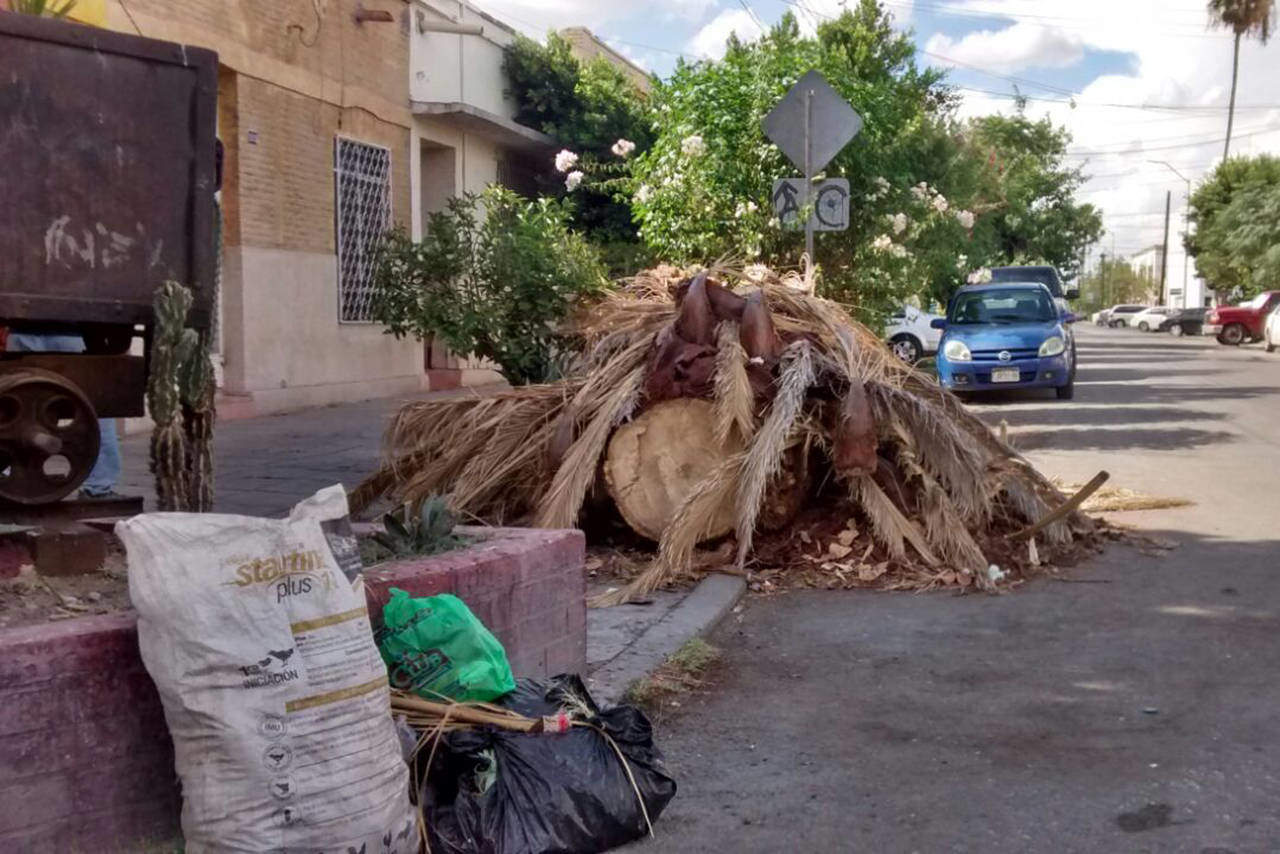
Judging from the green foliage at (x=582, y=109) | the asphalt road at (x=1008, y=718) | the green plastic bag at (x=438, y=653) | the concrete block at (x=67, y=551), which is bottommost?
the asphalt road at (x=1008, y=718)

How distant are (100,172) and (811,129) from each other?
6.76 meters

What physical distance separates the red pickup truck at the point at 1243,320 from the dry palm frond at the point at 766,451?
35.6 m

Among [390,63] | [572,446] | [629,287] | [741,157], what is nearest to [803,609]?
[572,446]

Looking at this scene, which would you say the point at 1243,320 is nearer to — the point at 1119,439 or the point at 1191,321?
the point at 1191,321

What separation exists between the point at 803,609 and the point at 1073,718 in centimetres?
196

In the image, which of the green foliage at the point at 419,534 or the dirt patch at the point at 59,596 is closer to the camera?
the dirt patch at the point at 59,596

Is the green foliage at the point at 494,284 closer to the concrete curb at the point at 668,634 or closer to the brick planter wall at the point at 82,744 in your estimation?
the concrete curb at the point at 668,634

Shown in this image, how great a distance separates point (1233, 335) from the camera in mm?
40656

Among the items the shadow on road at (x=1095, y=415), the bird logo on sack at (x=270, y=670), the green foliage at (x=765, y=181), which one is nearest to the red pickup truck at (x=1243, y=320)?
the shadow on road at (x=1095, y=415)

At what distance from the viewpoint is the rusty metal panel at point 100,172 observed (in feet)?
11.8

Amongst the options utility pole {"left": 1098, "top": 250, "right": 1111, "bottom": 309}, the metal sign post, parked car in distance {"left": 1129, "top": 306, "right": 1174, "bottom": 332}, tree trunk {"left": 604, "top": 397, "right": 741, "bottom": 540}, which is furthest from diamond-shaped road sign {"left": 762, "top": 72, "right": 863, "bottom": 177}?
utility pole {"left": 1098, "top": 250, "right": 1111, "bottom": 309}

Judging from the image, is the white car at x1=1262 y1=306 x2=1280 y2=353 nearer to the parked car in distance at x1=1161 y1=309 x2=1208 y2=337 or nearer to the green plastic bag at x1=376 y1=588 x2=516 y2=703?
the parked car in distance at x1=1161 y1=309 x2=1208 y2=337

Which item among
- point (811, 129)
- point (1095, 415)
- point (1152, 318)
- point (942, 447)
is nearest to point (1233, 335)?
point (1095, 415)

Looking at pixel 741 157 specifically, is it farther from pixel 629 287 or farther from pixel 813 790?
pixel 813 790
